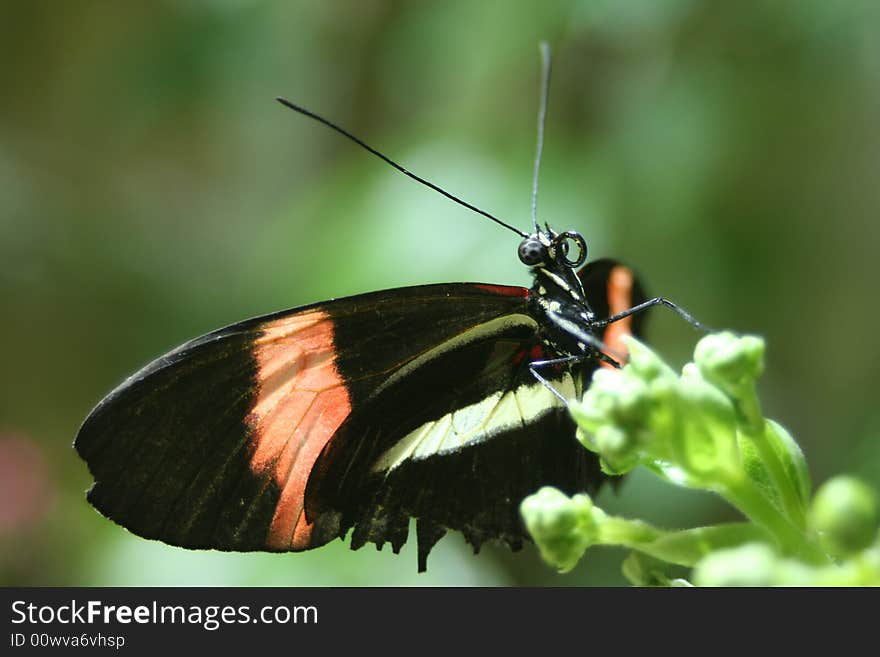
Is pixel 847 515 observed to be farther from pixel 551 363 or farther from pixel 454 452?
pixel 454 452

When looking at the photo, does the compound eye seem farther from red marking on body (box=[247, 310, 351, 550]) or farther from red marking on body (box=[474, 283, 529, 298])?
red marking on body (box=[247, 310, 351, 550])

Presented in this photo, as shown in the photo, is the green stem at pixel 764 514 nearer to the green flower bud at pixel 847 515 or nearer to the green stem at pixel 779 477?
the green stem at pixel 779 477

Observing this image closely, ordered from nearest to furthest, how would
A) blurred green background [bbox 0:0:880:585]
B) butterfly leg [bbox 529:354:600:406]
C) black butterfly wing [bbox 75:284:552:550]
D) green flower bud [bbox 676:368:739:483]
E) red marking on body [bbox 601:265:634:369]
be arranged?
green flower bud [bbox 676:368:739:483] → black butterfly wing [bbox 75:284:552:550] → butterfly leg [bbox 529:354:600:406] → red marking on body [bbox 601:265:634:369] → blurred green background [bbox 0:0:880:585]

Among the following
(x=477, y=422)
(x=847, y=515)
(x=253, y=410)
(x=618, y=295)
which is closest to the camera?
(x=847, y=515)

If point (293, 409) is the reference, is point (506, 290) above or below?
above

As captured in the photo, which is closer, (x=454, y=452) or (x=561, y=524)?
(x=561, y=524)

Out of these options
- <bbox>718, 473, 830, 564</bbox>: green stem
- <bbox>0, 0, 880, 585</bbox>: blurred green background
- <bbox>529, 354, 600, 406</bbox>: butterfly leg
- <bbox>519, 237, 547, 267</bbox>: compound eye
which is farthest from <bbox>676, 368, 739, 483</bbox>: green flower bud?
<bbox>0, 0, 880, 585</bbox>: blurred green background

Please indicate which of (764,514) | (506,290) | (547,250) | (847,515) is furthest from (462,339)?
(847,515)
